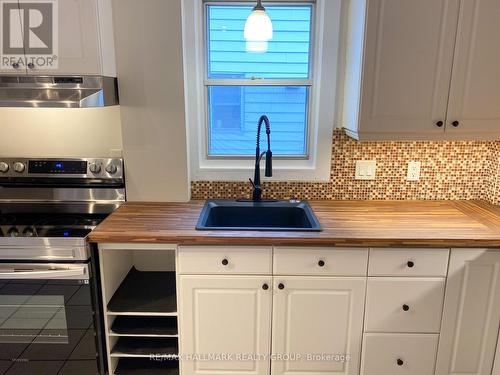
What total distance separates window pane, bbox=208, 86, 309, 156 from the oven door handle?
1.05 m

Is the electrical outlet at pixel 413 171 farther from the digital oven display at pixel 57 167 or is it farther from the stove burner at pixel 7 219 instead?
the stove burner at pixel 7 219

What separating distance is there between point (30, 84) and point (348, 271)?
169 cm

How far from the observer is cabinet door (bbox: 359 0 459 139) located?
5.68ft

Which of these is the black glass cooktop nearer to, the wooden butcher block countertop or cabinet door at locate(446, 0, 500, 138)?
the wooden butcher block countertop

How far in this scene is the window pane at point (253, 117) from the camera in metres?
2.25

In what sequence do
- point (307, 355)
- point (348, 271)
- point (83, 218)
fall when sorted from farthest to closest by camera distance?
point (83, 218) → point (307, 355) → point (348, 271)

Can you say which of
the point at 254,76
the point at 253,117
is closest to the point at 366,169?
the point at 253,117

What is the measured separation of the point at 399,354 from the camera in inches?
71.6

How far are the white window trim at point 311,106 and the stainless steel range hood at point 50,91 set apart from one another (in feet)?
1.64

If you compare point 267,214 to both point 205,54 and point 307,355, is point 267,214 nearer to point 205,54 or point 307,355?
point 307,355

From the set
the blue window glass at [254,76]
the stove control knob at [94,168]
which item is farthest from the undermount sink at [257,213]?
the stove control knob at [94,168]

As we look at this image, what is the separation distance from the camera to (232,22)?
216 cm

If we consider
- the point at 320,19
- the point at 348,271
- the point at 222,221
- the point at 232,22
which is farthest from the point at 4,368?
the point at 320,19

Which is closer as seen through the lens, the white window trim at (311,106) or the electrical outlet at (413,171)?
the white window trim at (311,106)
